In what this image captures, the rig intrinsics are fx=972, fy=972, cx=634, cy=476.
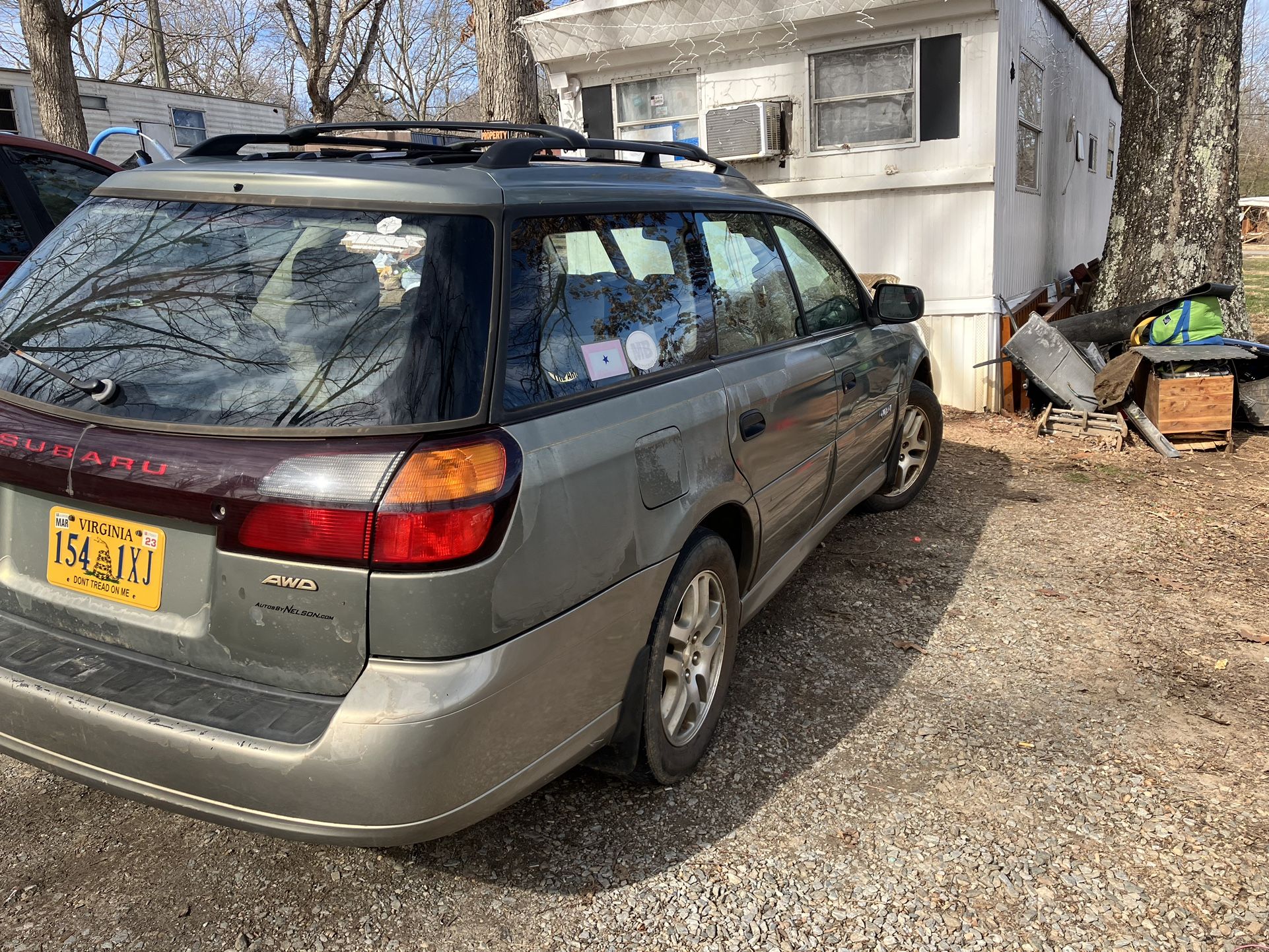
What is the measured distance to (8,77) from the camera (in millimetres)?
19125

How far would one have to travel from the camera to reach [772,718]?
3.36 m

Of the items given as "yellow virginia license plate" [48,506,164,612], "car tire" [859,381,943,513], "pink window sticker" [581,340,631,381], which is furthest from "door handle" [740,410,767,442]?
"car tire" [859,381,943,513]

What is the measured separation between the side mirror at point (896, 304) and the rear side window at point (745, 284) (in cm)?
104

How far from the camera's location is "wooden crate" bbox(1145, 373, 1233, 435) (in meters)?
6.62

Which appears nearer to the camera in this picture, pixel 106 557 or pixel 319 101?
pixel 106 557

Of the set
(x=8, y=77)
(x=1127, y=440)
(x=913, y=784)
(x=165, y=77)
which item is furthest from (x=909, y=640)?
(x=165, y=77)

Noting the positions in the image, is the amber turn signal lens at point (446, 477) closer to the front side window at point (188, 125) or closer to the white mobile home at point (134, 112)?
the white mobile home at point (134, 112)

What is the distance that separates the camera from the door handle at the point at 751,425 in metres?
3.03

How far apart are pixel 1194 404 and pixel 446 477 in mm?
6323

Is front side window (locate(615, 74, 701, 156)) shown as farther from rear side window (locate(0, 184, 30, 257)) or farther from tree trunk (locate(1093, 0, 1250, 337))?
rear side window (locate(0, 184, 30, 257))

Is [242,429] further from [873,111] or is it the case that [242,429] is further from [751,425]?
[873,111]

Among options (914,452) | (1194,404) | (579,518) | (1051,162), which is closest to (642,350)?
(579,518)

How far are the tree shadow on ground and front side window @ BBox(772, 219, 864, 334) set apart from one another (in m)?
1.23

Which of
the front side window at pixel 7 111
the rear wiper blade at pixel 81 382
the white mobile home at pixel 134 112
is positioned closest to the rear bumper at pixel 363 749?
the rear wiper blade at pixel 81 382
